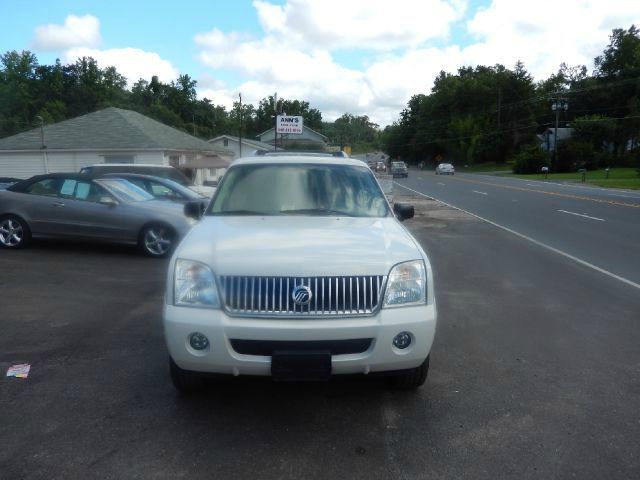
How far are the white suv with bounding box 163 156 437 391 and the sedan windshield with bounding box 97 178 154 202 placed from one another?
688 cm

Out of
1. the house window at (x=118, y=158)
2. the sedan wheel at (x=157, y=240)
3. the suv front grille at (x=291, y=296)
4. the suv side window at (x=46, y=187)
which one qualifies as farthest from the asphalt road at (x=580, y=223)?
the house window at (x=118, y=158)

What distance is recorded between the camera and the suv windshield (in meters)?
4.95

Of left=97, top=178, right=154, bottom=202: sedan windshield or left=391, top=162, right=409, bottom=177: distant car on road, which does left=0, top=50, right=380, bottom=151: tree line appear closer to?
left=391, top=162, right=409, bottom=177: distant car on road

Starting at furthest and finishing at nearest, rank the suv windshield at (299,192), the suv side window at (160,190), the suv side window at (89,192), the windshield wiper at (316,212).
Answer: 1. the suv side window at (160,190)
2. the suv side window at (89,192)
3. the suv windshield at (299,192)
4. the windshield wiper at (316,212)

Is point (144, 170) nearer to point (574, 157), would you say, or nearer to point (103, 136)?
point (103, 136)

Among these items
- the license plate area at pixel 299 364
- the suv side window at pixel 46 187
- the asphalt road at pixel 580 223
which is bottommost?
the asphalt road at pixel 580 223

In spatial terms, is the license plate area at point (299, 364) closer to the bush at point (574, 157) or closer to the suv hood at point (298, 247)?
the suv hood at point (298, 247)

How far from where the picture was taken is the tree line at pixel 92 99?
6388 cm

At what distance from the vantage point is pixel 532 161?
6222cm

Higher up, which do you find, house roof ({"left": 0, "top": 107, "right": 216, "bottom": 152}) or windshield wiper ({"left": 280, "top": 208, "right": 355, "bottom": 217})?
house roof ({"left": 0, "top": 107, "right": 216, "bottom": 152})

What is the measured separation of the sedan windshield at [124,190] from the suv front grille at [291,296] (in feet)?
24.2

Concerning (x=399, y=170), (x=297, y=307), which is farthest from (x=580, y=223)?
(x=399, y=170)

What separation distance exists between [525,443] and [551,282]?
5.28 meters

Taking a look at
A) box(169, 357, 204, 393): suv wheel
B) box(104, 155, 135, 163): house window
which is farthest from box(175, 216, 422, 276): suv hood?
box(104, 155, 135, 163): house window
